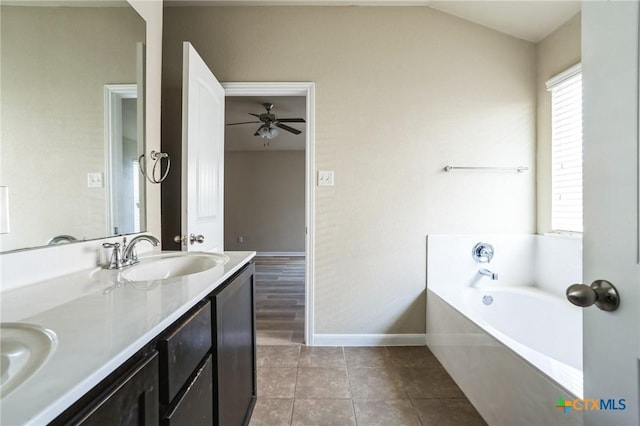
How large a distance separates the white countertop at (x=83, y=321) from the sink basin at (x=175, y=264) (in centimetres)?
19

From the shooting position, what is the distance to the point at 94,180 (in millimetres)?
1105

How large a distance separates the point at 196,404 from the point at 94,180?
95 cm

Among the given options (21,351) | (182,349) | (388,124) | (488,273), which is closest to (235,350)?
(182,349)

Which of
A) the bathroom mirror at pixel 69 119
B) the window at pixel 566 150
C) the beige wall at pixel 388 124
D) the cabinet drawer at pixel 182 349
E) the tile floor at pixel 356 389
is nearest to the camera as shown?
the cabinet drawer at pixel 182 349

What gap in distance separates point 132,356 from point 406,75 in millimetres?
2314

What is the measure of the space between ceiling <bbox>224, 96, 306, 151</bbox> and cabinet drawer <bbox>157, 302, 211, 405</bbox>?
3324mm

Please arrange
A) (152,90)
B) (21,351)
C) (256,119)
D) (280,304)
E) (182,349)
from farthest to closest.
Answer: (256,119)
(280,304)
(152,90)
(182,349)
(21,351)

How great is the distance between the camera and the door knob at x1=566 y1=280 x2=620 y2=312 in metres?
0.51

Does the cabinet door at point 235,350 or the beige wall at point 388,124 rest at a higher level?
the beige wall at point 388,124

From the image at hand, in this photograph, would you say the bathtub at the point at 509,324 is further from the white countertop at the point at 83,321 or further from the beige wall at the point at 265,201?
the beige wall at the point at 265,201

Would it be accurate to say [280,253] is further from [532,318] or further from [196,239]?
[532,318]

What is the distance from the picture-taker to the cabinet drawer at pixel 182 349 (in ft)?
2.03

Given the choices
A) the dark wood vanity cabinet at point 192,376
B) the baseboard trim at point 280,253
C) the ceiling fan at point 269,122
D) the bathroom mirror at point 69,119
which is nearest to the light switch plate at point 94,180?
the bathroom mirror at point 69,119

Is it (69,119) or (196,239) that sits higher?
(69,119)
